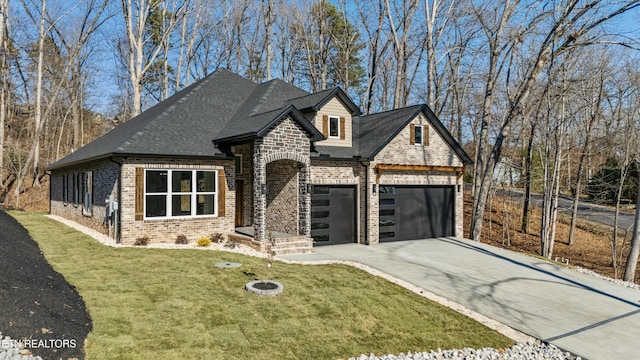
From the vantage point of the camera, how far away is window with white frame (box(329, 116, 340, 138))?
15.6m

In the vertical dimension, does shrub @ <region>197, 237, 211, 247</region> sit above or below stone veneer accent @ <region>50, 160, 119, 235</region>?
below

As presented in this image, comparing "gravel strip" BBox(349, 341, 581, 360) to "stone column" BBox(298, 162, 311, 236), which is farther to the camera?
"stone column" BBox(298, 162, 311, 236)

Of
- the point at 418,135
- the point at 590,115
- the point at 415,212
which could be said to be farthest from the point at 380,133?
the point at 590,115

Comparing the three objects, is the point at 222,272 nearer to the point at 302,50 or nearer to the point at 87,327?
the point at 87,327

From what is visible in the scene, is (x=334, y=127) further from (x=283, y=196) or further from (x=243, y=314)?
(x=243, y=314)

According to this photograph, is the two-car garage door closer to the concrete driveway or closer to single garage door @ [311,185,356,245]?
single garage door @ [311,185,356,245]

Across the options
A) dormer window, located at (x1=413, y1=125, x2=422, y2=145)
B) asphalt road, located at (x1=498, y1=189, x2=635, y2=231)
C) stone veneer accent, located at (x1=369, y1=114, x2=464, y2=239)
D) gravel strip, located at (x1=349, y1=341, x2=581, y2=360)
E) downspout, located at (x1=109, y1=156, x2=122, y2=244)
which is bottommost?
gravel strip, located at (x1=349, y1=341, x2=581, y2=360)

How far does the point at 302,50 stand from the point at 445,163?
1995 cm

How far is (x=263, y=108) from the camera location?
50.5 feet

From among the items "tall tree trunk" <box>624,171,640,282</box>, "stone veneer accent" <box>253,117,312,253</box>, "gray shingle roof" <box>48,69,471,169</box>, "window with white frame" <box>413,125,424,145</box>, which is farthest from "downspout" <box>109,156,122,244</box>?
"tall tree trunk" <box>624,171,640,282</box>

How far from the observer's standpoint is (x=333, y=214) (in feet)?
47.5

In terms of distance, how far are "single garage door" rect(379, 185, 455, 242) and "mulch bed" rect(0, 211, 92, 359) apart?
10.8m

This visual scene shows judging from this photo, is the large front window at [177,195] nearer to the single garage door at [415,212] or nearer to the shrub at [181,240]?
the shrub at [181,240]

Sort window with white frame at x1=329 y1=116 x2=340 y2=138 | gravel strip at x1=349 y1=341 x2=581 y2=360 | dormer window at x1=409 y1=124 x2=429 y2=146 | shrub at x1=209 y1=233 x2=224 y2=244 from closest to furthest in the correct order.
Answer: gravel strip at x1=349 y1=341 x2=581 y2=360 < shrub at x1=209 y1=233 x2=224 y2=244 < window with white frame at x1=329 y1=116 x2=340 y2=138 < dormer window at x1=409 y1=124 x2=429 y2=146
